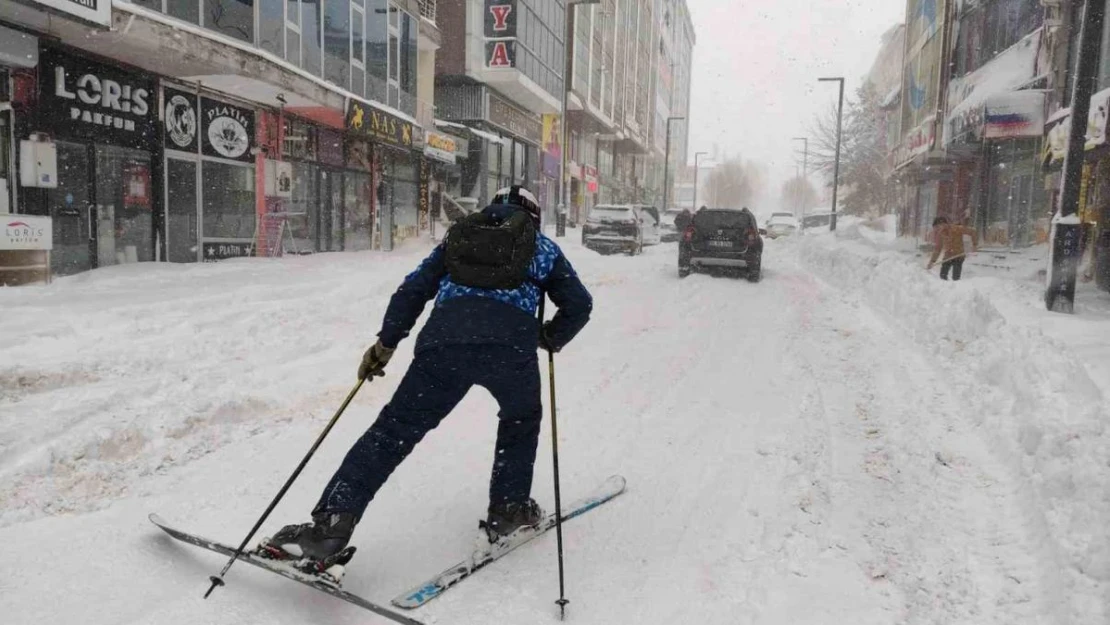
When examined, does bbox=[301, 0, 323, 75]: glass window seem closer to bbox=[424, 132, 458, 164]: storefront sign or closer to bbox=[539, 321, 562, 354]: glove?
bbox=[424, 132, 458, 164]: storefront sign

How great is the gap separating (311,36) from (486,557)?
16.3 meters

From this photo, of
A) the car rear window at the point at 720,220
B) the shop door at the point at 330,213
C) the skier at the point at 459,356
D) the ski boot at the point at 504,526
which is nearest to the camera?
the skier at the point at 459,356

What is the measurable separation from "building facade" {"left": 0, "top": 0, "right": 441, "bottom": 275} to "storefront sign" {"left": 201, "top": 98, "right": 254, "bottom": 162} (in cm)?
4

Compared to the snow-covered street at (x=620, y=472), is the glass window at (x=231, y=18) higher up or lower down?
higher up

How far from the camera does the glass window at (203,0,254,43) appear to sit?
13086mm

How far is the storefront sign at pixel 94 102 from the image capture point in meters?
11.2

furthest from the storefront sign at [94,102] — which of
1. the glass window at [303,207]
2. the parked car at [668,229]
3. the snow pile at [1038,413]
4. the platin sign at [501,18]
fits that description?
the parked car at [668,229]

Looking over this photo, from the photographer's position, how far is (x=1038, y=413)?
4.69 meters

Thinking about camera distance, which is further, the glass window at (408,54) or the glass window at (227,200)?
the glass window at (408,54)

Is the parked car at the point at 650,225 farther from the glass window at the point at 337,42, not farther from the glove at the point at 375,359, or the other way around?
the glove at the point at 375,359

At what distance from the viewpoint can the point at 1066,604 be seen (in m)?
2.83

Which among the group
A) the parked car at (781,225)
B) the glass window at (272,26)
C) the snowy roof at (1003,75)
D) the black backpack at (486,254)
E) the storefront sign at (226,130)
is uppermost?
the snowy roof at (1003,75)

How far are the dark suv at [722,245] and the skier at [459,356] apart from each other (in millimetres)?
12049

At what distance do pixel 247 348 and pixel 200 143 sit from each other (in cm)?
923
